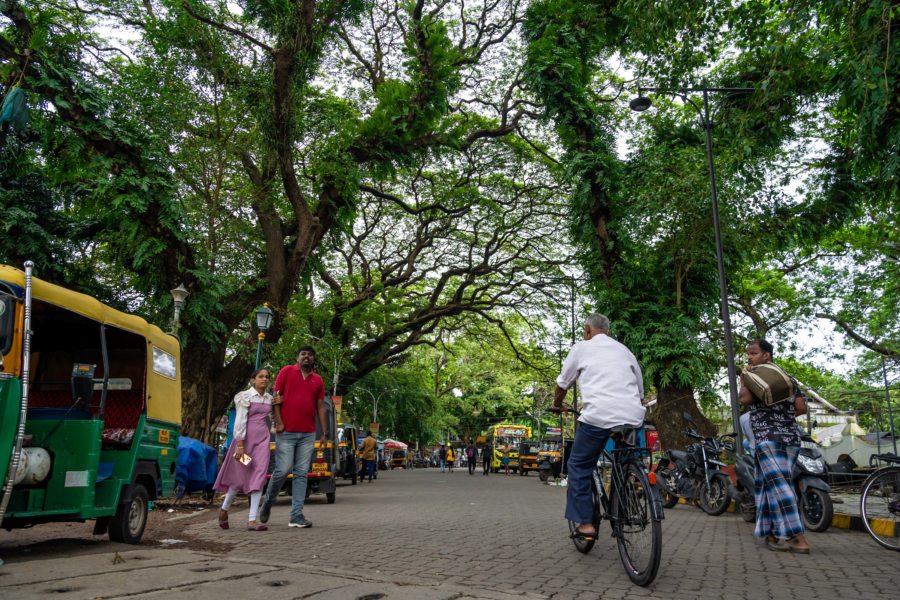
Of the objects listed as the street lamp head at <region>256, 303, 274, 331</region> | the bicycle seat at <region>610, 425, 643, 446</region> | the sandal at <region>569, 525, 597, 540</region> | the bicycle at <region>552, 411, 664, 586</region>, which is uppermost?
the street lamp head at <region>256, 303, 274, 331</region>

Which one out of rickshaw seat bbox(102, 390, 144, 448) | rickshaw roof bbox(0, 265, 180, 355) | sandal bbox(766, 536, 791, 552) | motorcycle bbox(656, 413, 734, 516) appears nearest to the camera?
rickshaw roof bbox(0, 265, 180, 355)

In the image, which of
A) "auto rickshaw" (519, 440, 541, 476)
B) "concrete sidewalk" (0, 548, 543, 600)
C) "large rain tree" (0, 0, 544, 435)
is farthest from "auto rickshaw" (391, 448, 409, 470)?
"concrete sidewalk" (0, 548, 543, 600)

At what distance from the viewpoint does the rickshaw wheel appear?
580 centimetres

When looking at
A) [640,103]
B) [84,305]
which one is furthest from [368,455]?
[84,305]

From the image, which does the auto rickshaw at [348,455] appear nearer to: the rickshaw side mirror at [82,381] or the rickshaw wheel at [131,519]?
the rickshaw wheel at [131,519]

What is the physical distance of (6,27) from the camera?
13.4 metres

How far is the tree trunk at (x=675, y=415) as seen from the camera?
15.8m

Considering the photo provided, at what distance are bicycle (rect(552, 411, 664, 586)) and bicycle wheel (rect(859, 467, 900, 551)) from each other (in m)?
2.90

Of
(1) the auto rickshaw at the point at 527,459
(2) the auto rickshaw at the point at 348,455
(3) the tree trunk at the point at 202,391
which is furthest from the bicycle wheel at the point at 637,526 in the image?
(1) the auto rickshaw at the point at 527,459

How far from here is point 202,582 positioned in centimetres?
385

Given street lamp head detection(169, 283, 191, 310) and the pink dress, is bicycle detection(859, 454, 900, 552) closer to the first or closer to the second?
the pink dress

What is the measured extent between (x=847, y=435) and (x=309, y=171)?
15538mm

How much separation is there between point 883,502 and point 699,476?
14.2ft

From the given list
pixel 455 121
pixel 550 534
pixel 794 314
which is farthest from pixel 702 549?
pixel 794 314
